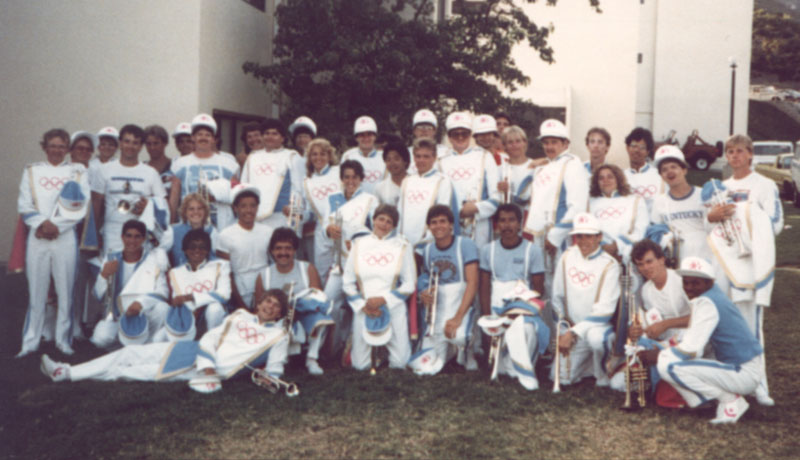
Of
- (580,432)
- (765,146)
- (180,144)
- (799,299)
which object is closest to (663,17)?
(765,146)

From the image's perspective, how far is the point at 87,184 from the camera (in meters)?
7.05

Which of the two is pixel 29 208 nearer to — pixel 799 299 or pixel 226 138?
pixel 226 138

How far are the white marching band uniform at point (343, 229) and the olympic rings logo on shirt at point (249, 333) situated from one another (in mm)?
1055

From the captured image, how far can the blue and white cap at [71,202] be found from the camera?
6.86 metres

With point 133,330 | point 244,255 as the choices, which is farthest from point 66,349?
point 244,255

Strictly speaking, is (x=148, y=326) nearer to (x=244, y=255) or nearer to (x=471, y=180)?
(x=244, y=255)

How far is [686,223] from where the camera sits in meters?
6.16

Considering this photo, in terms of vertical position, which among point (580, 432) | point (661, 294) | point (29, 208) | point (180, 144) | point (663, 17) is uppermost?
point (663, 17)

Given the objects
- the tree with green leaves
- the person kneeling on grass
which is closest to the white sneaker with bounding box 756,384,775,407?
the person kneeling on grass

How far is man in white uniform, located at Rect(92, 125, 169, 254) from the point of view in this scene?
7.15 m

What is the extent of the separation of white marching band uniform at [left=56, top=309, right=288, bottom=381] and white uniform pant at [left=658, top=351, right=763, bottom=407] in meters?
2.74

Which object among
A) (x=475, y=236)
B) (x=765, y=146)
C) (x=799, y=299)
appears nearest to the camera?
(x=475, y=236)

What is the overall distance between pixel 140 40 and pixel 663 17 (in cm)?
2870

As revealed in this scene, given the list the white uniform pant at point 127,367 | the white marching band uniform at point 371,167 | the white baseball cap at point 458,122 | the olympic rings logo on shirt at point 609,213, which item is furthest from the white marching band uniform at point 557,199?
the white uniform pant at point 127,367
